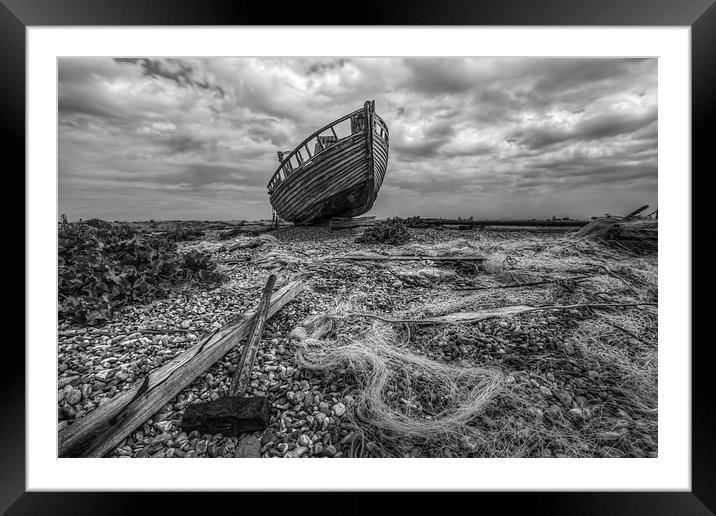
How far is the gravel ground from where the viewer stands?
172 centimetres

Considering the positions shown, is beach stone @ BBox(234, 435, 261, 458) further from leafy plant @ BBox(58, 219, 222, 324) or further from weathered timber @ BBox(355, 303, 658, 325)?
leafy plant @ BBox(58, 219, 222, 324)

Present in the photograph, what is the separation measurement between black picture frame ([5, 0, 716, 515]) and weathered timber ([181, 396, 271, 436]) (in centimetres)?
34

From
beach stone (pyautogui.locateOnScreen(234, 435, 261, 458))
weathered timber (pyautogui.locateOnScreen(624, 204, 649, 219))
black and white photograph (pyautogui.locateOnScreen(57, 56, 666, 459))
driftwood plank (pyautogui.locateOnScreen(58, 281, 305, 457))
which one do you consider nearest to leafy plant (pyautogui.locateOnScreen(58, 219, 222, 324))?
black and white photograph (pyautogui.locateOnScreen(57, 56, 666, 459))

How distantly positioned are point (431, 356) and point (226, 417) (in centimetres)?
148

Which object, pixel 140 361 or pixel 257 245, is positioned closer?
pixel 140 361

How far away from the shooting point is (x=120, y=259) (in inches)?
129

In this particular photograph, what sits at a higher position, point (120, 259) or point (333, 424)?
point (120, 259)

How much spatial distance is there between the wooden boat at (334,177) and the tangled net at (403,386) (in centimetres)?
514

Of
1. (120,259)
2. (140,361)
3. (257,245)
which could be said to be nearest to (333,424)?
(140,361)

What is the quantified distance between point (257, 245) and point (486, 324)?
163 inches

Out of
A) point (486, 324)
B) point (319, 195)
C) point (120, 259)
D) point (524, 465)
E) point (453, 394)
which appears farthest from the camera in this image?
point (319, 195)
